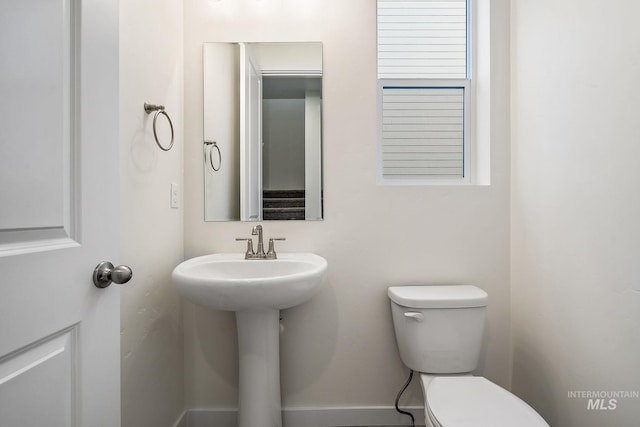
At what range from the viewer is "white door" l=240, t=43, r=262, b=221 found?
156 cm

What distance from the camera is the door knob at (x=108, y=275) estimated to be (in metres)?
0.65

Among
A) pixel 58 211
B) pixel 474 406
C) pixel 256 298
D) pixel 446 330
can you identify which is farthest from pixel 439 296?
pixel 58 211

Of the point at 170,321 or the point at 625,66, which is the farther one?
the point at 170,321

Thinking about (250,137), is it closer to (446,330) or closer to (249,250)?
(249,250)

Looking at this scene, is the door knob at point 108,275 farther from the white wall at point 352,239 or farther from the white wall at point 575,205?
the white wall at point 575,205

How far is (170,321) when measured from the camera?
142cm

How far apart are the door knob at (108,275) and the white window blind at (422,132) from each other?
1292 millimetres

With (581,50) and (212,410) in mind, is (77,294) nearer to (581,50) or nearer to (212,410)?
(212,410)

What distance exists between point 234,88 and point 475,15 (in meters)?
1.27

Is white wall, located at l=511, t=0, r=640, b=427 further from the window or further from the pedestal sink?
the pedestal sink

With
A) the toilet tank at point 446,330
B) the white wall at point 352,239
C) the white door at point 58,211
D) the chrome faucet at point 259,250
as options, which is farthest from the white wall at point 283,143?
the white door at point 58,211

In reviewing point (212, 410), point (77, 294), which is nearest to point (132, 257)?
point (77, 294)

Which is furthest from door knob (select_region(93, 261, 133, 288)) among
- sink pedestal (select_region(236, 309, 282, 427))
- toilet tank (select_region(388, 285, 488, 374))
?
toilet tank (select_region(388, 285, 488, 374))

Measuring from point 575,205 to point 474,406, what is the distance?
30.1 inches
